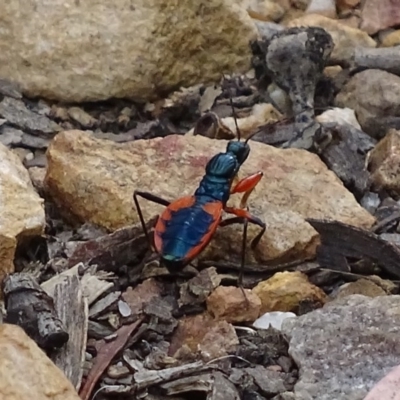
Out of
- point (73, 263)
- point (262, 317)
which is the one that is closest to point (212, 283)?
point (262, 317)

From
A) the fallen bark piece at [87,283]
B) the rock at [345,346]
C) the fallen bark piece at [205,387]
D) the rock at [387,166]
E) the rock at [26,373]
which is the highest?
the rock at [26,373]

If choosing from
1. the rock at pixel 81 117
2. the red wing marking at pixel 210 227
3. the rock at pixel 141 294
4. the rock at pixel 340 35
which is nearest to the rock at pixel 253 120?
the rock at pixel 81 117

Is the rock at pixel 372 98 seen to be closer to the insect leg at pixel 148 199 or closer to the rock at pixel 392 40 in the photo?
the rock at pixel 392 40

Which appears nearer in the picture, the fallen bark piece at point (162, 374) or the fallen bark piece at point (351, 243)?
the fallen bark piece at point (162, 374)

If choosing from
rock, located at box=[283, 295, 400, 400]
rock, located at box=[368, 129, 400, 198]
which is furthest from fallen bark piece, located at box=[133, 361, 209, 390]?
rock, located at box=[368, 129, 400, 198]

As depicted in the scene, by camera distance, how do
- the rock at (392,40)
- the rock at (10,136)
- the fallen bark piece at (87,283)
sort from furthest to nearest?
the rock at (392,40) → the rock at (10,136) → the fallen bark piece at (87,283)
